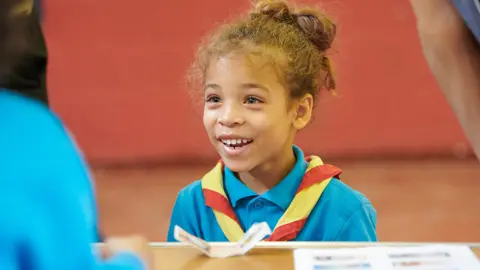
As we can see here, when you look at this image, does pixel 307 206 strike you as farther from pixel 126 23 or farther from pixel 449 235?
pixel 126 23

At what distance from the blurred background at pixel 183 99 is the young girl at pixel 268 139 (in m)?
2.25

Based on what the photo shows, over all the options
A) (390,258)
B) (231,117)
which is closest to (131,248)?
(390,258)

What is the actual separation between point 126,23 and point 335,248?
2.97 m

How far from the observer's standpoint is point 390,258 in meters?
0.89

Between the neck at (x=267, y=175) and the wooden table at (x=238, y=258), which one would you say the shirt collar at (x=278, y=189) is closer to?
the neck at (x=267, y=175)

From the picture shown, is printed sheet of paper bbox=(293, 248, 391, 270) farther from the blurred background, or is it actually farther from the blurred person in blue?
the blurred background

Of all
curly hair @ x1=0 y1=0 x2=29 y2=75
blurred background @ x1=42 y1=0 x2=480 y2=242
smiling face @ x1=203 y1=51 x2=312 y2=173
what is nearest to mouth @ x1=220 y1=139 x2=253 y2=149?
smiling face @ x1=203 y1=51 x2=312 y2=173

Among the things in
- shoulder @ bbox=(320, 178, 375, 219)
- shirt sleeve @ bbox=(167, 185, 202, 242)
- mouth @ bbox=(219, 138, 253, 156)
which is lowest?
shoulder @ bbox=(320, 178, 375, 219)

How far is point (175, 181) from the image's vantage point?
142 inches

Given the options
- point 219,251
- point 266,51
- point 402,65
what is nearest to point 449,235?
point 402,65

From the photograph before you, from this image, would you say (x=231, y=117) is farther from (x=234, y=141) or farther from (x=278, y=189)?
(x=278, y=189)

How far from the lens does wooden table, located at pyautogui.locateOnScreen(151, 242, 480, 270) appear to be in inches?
36.6

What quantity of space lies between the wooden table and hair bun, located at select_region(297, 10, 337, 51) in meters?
0.50

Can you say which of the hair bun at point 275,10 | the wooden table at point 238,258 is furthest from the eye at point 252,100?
the wooden table at point 238,258
